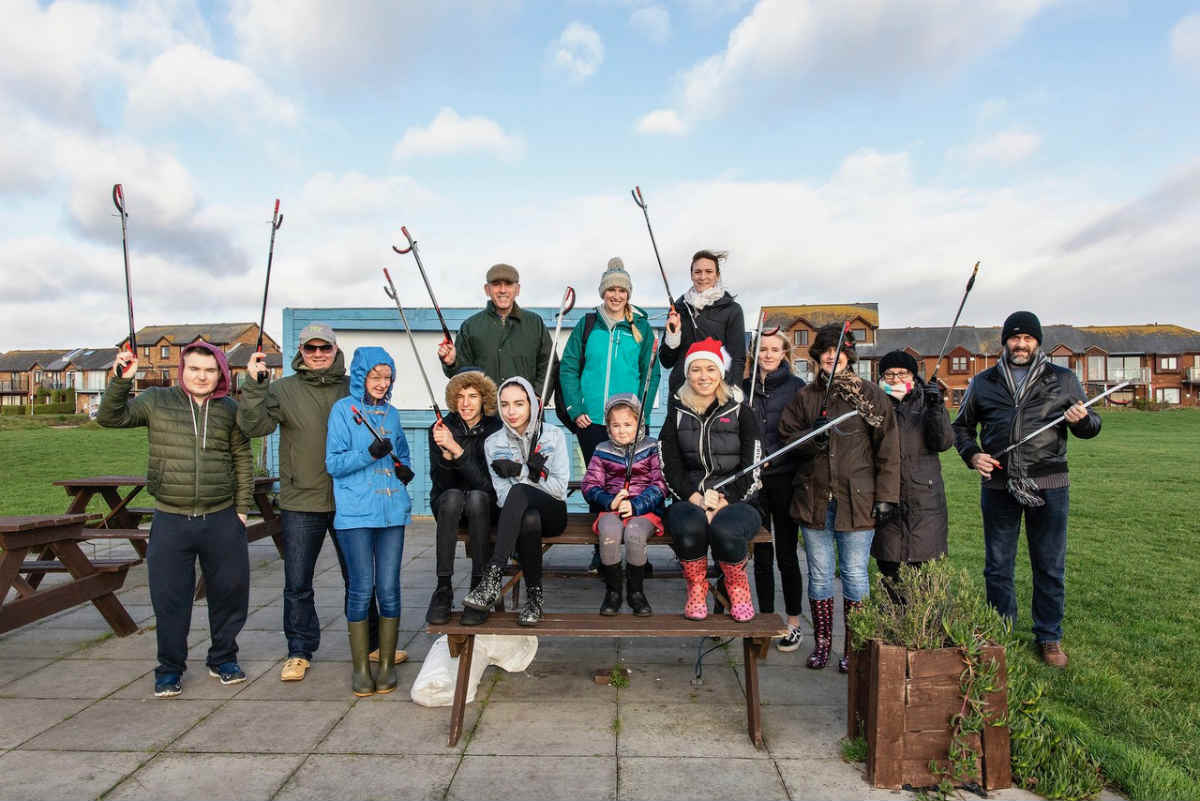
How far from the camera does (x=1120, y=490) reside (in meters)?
14.6

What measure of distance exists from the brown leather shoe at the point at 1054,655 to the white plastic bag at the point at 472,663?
3.37m

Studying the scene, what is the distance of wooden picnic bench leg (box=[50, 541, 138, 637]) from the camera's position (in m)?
5.22

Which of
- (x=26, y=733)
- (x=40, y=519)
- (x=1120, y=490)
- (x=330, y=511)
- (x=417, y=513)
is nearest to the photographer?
(x=26, y=733)

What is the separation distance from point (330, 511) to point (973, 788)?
147 inches

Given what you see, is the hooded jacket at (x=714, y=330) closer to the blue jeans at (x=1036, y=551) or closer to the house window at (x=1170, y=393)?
the blue jeans at (x=1036, y=551)

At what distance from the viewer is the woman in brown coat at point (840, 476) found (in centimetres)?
440

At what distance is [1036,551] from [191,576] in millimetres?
5465

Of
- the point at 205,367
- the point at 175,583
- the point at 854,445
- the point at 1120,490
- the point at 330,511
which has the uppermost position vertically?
the point at 205,367

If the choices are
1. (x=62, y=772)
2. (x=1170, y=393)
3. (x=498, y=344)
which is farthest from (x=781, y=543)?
(x=1170, y=393)

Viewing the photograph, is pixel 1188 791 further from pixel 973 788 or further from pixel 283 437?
pixel 283 437

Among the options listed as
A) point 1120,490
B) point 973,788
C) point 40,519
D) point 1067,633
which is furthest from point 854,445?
point 1120,490

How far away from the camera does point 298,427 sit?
4531 millimetres

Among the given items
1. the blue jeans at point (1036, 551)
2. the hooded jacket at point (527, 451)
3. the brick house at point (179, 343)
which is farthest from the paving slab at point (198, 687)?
the brick house at point (179, 343)

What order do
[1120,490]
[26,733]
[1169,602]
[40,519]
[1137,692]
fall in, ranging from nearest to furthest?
[26,733]
[1137,692]
[40,519]
[1169,602]
[1120,490]
